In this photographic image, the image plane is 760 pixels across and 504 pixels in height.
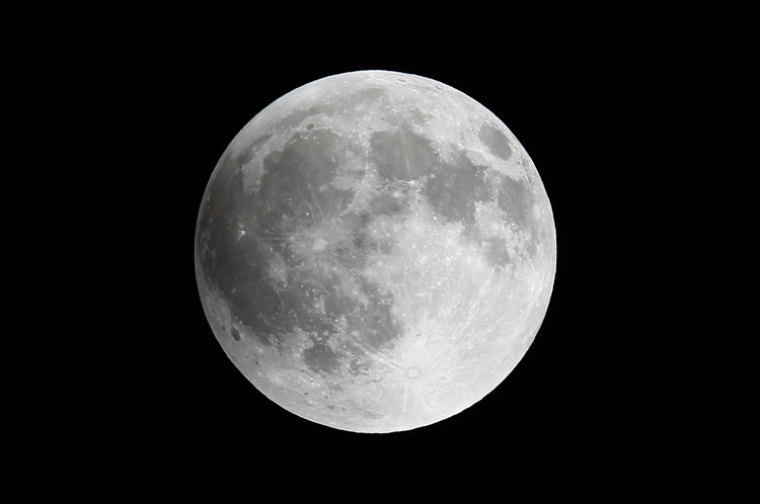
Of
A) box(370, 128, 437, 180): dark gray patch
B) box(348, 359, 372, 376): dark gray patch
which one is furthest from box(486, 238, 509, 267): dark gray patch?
box(348, 359, 372, 376): dark gray patch

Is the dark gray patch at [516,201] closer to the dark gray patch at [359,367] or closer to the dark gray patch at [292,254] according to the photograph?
the dark gray patch at [292,254]

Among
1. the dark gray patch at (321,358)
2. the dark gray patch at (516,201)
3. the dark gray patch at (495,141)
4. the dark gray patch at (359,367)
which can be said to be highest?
the dark gray patch at (495,141)

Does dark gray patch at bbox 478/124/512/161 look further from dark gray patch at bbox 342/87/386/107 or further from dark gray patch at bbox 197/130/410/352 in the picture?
dark gray patch at bbox 197/130/410/352

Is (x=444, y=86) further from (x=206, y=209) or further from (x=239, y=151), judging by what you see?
(x=206, y=209)

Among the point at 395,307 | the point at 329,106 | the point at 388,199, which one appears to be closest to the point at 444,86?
the point at 329,106

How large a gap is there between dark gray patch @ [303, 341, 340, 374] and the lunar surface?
0.04 feet

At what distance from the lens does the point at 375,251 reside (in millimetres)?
3418

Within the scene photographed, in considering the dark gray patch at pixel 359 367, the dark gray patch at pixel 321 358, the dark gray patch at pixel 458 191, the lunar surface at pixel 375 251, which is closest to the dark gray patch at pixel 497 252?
the lunar surface at pixel 375 251

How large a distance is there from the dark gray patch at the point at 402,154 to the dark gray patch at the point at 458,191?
9 centimetres

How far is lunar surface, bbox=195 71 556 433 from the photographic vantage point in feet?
11.3

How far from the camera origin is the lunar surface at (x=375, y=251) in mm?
3449

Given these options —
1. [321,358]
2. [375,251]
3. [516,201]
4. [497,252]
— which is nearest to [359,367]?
[321,358]

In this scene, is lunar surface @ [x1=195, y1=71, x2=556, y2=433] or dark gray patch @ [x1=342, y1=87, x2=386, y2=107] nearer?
lunar surface @ [x1=195, y1=71, x2=556, y2=433]

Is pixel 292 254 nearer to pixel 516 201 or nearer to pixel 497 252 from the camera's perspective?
pixel 497 252
